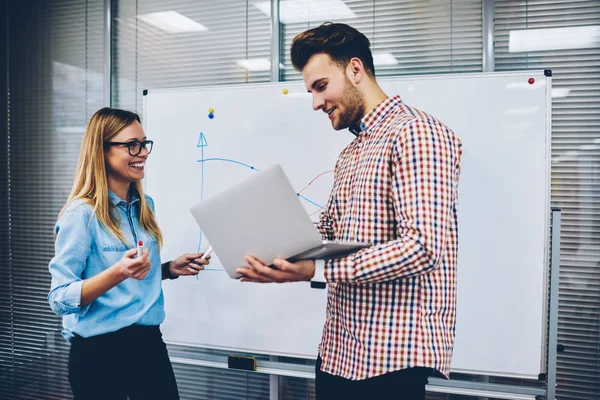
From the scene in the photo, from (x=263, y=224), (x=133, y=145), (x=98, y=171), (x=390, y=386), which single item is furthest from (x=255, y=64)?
(x=390, y=386)

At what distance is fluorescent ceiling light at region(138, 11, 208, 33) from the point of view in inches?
90.3

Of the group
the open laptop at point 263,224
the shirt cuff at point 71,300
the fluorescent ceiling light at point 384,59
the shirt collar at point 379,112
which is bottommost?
the shirt cuff at point 71,300

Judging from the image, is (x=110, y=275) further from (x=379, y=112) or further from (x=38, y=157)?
(x=38, y=157)

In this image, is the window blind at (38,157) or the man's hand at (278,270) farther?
the window blind at (38,157)

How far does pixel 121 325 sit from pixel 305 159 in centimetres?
87

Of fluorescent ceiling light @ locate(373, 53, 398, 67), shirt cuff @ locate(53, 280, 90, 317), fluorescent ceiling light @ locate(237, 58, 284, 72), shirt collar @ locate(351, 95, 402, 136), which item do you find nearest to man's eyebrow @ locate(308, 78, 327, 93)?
shirt collar @ locate(351, 95, 402, 136)

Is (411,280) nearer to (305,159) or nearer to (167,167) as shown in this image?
(305,159)

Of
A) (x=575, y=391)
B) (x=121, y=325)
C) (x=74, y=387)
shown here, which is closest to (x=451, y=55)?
(x=575, y=391)

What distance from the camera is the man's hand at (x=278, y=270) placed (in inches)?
38.5

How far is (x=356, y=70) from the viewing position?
45.0 inches

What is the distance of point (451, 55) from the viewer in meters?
1.93

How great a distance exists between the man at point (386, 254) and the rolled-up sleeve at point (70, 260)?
1.75 feet

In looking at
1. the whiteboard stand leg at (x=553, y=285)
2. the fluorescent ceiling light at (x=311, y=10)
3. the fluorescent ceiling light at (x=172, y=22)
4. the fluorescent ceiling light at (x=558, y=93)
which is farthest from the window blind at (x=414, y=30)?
the whiteboard stand leg at (x=553, y=285)

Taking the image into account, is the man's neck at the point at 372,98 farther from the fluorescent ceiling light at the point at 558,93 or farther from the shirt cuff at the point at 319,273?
the fluorescent ceiling light at the point at 558,93
